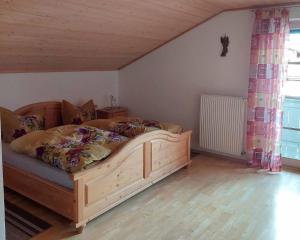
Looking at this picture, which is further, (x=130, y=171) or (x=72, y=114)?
(x=72, y=114)

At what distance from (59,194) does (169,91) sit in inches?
112

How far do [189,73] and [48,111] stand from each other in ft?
7.08

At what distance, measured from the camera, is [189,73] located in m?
4.92

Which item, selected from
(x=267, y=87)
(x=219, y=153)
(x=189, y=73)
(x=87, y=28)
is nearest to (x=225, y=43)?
(x=189, y=73)

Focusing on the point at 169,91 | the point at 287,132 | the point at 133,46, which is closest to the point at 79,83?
the point at 133,46

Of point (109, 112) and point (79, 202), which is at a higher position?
point (109, 112)

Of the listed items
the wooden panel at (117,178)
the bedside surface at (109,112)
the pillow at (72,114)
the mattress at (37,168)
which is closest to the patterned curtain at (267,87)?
the wooden panel at (117,178)

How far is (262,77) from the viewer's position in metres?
4.11

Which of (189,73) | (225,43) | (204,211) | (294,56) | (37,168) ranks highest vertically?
(225,43)

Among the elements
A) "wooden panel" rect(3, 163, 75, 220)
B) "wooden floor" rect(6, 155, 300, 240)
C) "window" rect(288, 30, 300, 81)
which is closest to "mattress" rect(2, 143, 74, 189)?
"wooden panel" rect(3, 163, 75, 220)

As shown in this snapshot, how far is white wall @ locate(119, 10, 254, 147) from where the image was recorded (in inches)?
174

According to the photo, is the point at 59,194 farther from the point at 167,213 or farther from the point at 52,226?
the point at 167,213

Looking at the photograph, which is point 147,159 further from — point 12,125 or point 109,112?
point 109,112

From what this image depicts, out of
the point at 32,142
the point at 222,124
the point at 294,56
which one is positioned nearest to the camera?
the point at 32,142
